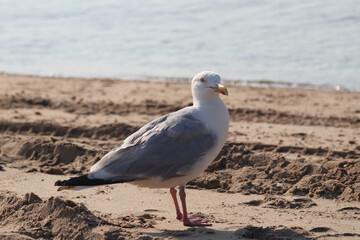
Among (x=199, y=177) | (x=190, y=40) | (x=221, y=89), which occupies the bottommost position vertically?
(x=199, y=177)

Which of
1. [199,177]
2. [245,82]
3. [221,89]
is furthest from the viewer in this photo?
[245,82]

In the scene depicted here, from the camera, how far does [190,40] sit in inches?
586

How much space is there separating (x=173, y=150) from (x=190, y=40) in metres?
9.93

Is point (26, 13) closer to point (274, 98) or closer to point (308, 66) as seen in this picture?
point (308, 66)

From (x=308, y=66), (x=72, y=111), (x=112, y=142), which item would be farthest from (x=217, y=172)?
(x=308, y=66)

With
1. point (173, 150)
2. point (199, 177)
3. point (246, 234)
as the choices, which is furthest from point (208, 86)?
point (199, 177)

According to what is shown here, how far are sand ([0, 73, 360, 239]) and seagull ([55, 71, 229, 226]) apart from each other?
0.33m

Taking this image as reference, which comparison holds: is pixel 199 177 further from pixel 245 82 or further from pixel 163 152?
pixel 245 82

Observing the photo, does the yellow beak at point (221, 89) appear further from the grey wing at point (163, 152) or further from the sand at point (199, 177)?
the sand at point (199, 177)

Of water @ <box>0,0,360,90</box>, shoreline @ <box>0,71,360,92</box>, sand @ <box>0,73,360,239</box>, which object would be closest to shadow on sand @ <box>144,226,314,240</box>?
sand @ <box>0,73,360,239</box>

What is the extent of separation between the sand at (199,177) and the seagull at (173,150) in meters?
0.33

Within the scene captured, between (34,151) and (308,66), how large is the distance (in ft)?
21.8

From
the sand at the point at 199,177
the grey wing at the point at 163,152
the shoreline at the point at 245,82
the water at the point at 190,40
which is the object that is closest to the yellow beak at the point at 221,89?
the grey wing at the point at 163,152

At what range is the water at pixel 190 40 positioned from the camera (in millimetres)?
12586
